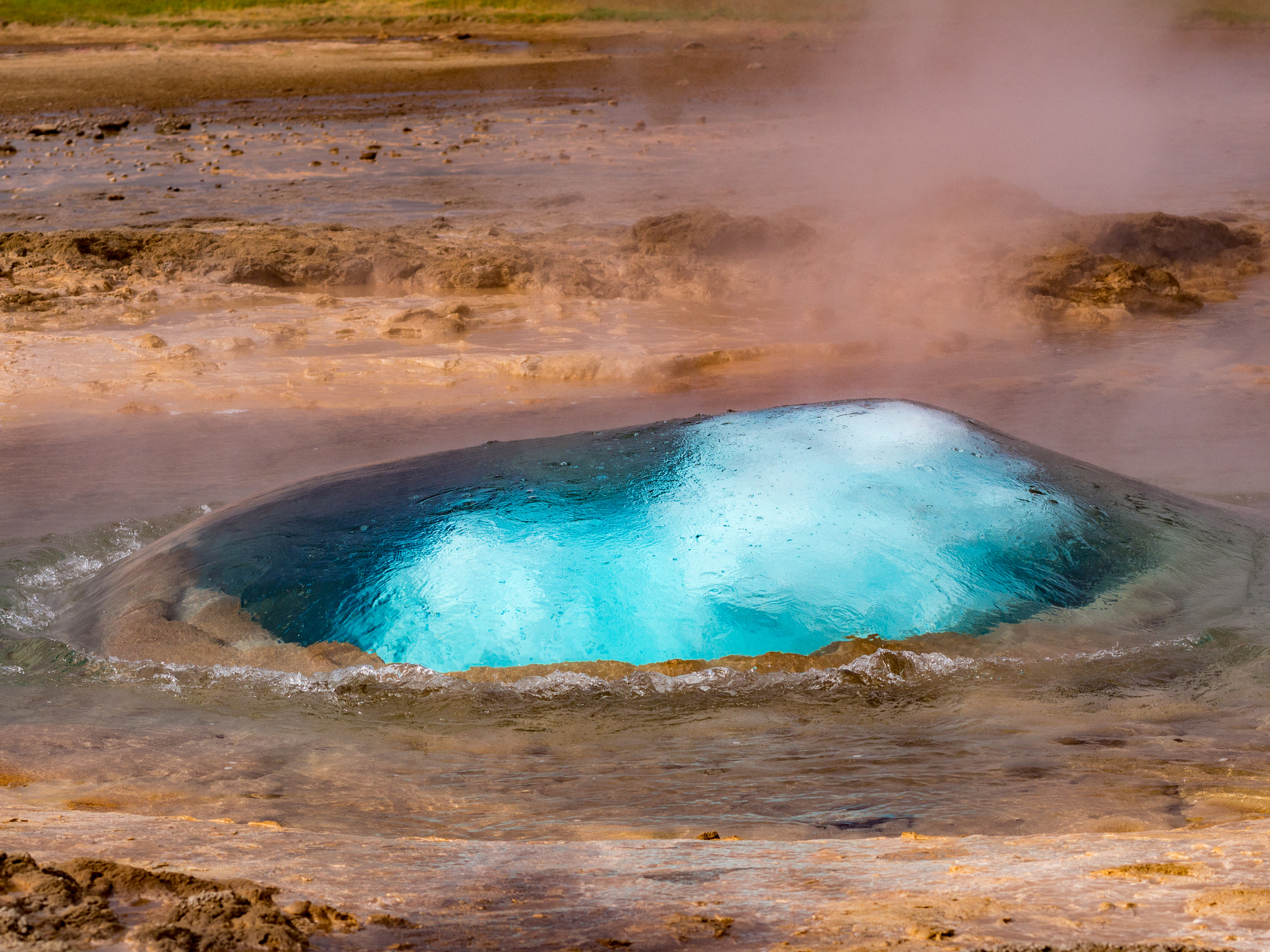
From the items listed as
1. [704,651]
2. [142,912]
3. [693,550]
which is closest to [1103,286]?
[693,550]

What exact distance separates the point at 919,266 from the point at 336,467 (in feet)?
15.4

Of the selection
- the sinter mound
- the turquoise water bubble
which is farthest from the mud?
the sinter mound

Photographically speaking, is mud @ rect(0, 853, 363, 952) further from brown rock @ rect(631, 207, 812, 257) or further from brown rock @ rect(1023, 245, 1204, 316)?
brown rock @ rect(631, 207, 812, 257)

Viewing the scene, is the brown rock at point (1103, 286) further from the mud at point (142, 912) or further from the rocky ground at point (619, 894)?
the mud at point (142, 912)

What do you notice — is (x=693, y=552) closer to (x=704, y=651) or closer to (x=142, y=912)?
(x=704, y=651)

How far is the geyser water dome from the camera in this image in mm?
3076

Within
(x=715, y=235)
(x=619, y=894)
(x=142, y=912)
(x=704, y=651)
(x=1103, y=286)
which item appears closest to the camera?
(x=142, y=912)

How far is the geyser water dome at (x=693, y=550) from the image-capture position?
308cm

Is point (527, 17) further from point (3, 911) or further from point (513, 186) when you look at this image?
point (3, 911)

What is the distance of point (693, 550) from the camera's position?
10.4ft

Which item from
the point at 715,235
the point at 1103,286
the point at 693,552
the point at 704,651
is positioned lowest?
the point at 704,651

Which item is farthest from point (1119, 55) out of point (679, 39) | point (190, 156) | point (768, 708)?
point (768, 708)

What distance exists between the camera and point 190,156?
13188mm

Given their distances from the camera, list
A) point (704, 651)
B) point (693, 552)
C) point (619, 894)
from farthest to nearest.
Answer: point (693, 552) → point (704, 651) → point (619, 894)
